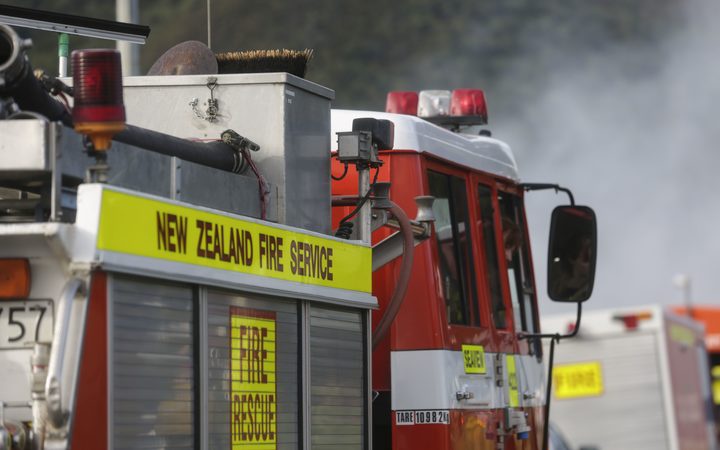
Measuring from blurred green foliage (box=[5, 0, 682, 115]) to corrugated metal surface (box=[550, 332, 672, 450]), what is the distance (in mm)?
58321

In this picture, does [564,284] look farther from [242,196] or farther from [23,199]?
[23,199]

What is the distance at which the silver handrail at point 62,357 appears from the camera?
4078 mm

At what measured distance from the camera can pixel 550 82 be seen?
8750 cm

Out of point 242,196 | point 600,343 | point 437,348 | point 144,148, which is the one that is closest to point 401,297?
point 437,348

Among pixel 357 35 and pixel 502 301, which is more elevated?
pixel 357 35

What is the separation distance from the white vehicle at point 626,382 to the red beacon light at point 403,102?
14635 millimetres

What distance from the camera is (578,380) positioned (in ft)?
76.4

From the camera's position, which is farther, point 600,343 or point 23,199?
point 600,343

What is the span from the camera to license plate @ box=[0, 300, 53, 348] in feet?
14.2

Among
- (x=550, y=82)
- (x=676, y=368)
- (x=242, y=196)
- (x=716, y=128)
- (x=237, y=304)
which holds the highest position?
(x=550, y=82)

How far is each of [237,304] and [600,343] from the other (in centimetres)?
1833

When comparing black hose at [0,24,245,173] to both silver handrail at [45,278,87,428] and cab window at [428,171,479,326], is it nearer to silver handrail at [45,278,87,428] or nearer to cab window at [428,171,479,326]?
silver handrail at [45,278,87,428]

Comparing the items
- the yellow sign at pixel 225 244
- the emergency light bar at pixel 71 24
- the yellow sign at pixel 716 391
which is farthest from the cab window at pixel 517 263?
the yellow sign at pixel 716 391

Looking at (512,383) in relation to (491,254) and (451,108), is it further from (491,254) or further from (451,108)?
(451,108)
